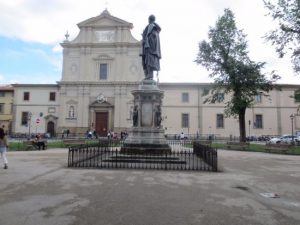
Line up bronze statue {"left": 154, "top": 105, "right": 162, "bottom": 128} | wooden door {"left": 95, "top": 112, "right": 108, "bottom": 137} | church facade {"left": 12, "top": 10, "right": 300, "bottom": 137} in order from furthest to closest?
church facade {"left": 12, "top": 10, "right": 300, "bottom": 137} < wooden door {"left": 95, "top": 112, "right": 108, "bottom": 137} < bronze statue {"left": 154, "top": 105, "right": 162, "bottom": 128}

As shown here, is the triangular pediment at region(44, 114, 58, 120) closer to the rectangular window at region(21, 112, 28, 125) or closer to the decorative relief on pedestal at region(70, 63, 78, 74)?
the rectangular window at region(21, 112, 28, 125)

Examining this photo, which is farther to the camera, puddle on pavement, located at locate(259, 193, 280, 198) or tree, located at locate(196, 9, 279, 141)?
tree, located at locate(196, 9, 279, 141)

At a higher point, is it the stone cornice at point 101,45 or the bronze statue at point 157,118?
the stone cornice at point 101,45

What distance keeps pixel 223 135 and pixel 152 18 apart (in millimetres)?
33020

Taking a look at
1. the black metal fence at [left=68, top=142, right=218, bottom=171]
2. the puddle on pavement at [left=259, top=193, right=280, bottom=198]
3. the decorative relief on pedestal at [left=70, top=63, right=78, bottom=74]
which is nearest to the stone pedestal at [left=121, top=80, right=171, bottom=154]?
the black metal fence at [left=68, top=142, right=218, bottom=171]

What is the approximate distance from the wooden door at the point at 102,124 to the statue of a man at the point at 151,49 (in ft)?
100.0

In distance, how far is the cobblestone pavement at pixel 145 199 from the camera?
4.52 m

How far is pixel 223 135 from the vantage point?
144ft

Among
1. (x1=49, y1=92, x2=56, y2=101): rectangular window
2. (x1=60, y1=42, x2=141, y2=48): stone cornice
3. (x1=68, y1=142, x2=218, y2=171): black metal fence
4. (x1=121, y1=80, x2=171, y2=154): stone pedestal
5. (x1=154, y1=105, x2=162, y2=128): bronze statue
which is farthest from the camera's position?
(x1=49, y1=92, x2=56, y2=101): rectangular window

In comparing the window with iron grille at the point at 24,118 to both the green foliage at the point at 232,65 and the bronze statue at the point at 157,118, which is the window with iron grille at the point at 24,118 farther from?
the bronze statue at the point at 157,118

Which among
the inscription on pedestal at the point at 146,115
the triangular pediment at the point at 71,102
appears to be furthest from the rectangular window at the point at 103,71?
the inscription on pedestal at the point at 146,115

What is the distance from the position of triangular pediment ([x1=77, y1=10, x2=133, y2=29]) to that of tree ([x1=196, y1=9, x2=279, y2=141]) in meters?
20.1

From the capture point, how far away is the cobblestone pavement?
452 centimetres

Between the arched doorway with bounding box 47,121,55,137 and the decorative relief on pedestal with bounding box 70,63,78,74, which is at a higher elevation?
the decorative relief on pedestal with bounding box 70,63,78,74
